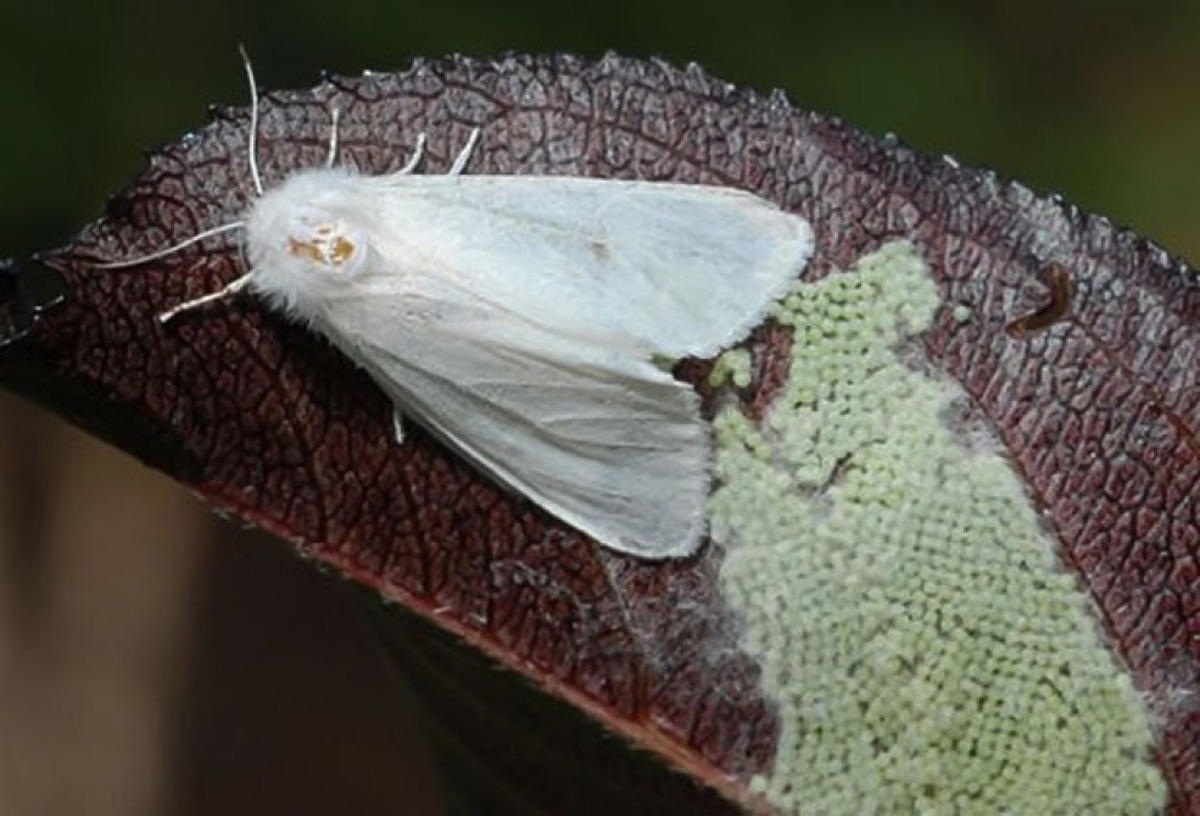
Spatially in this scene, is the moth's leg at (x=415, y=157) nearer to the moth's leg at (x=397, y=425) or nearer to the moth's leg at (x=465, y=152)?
the moth's leg at (x=465, y=152)

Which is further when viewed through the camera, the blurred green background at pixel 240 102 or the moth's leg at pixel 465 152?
the blurred green background at pixel 240 102

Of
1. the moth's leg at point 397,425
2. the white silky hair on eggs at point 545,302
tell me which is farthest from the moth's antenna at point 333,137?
the moth's leg at point 397,425

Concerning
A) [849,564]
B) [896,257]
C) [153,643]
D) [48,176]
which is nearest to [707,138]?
[896,257]

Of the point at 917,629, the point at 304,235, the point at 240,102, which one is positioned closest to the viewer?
the point at 917,629

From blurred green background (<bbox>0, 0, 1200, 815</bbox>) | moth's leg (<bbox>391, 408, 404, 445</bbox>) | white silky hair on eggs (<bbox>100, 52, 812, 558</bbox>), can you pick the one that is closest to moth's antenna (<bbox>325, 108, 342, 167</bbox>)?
white silky hair on eggs (<bbox>100, 52, 812, 558</bbox>)

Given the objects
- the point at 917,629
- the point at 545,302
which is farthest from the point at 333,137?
the point at 917,629

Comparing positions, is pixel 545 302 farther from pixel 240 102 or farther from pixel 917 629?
pixel 240 102

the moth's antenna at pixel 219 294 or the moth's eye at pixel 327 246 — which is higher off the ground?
the moth's eye at pixel 327 246

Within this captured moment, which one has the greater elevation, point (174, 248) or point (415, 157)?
point (415, 157)
